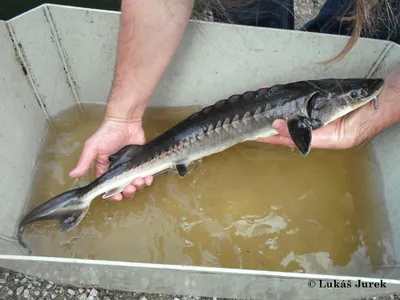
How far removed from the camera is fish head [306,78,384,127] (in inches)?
67.7

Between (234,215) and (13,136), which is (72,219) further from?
(234,215)

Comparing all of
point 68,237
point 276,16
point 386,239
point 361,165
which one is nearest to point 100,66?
point 68,237

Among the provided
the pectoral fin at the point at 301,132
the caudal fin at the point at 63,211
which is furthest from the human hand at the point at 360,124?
the caudal fin at the point at 63,211

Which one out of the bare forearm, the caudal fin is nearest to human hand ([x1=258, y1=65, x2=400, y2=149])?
the bare forearm

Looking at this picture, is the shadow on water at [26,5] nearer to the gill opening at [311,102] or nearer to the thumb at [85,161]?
the thumb at [85,161]

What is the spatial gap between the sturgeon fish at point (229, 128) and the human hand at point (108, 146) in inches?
3.6

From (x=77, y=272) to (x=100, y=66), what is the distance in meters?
1.01

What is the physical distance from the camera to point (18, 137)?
72.9 inches

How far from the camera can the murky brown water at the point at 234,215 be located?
176 cm

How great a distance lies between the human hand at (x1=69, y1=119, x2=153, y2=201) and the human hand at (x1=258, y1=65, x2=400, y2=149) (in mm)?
585

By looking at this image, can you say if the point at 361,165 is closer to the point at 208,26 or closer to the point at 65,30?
the point at 208,26

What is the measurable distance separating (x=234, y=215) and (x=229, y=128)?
0.38 m

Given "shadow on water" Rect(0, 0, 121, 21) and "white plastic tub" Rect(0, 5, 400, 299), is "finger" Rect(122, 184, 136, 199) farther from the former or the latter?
"shadow on water" Rect(0, 0, 121, 21)

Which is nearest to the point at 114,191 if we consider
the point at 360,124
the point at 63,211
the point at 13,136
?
the point at 63,211
